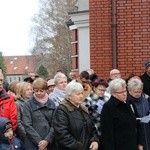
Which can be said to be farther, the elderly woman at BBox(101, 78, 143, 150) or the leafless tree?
the leafless tree

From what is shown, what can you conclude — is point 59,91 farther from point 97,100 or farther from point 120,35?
point 120,35

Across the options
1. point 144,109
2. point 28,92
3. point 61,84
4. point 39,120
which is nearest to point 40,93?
point 39,120

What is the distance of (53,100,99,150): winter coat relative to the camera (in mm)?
6918

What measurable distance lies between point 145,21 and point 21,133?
5354mm

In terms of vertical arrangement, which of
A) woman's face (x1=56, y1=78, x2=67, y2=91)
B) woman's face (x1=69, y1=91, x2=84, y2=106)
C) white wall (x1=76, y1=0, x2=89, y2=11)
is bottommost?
woman's face (x1=69, y1=91, x2=84, y2=106)

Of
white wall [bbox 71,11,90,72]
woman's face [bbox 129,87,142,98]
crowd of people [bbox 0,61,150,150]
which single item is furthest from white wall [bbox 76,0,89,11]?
woman's face [bbox 129,87,142,98]

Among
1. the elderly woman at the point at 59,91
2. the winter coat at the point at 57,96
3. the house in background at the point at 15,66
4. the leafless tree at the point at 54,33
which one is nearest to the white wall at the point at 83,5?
the elderly woman at the point at 59,91

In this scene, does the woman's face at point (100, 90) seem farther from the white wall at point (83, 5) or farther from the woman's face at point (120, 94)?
the white wall at point (83, 5)

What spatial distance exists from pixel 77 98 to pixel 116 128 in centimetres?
74

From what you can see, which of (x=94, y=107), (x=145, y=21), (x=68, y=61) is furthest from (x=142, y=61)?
(x=68, y=61)

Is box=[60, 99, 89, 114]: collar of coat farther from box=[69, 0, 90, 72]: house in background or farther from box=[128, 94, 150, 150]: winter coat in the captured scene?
box=[69, 0, 90, 72]: house in background

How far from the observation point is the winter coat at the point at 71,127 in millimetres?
6918

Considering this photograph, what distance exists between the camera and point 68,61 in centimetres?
4462

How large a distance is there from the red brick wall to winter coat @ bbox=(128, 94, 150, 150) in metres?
3.70
